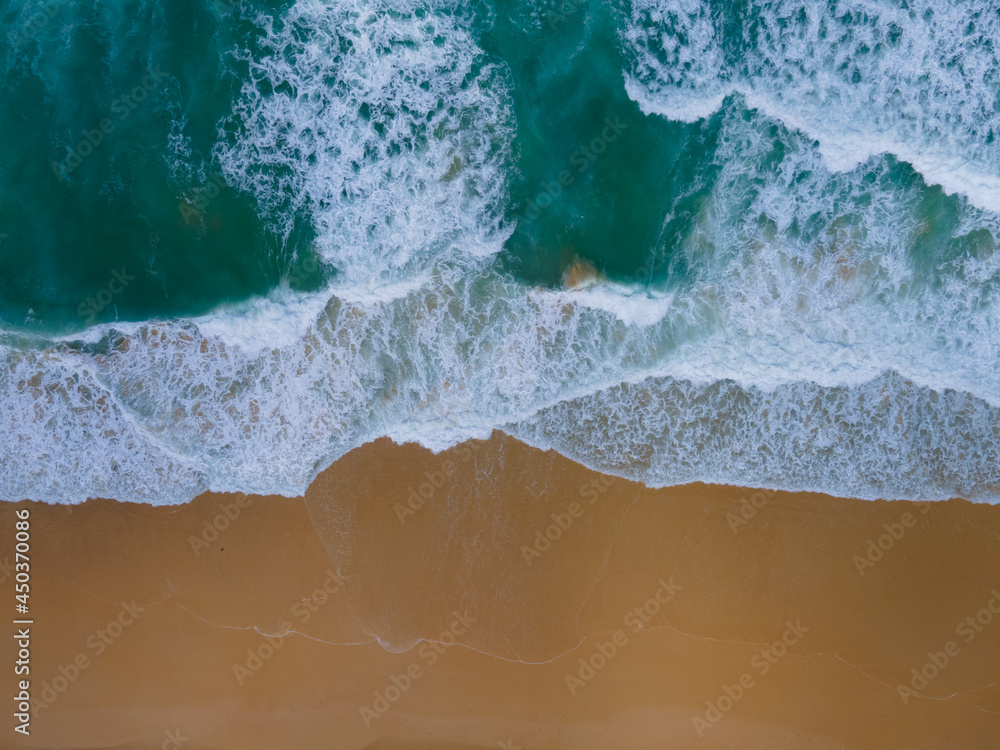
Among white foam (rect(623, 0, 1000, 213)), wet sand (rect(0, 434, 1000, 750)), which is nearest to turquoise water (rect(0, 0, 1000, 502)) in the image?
white foam (rect(623, 0, 1000, 213))

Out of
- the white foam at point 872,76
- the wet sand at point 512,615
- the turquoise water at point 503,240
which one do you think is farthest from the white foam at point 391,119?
the wet sand at point 512,615

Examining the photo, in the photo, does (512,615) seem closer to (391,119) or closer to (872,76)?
(391,119)

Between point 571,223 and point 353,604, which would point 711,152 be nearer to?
point 571,223

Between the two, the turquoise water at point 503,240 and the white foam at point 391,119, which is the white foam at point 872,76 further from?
the white foam at point 391,119

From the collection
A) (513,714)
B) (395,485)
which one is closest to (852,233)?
(395,485)

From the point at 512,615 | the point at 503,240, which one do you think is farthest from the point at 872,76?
the point at 512,615
